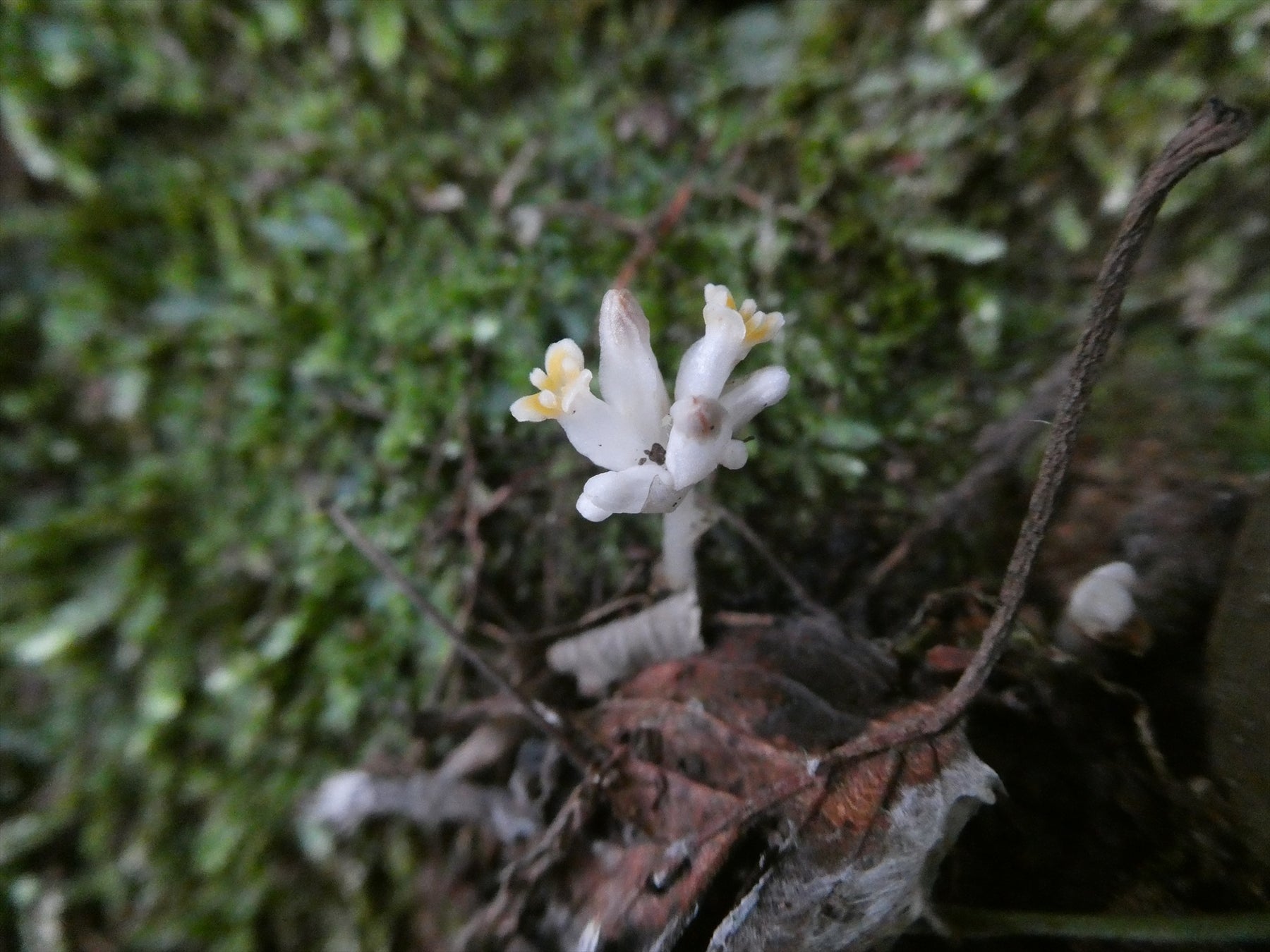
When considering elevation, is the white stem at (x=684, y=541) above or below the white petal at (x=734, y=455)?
below

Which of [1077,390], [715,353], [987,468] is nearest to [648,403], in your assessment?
[715,353]

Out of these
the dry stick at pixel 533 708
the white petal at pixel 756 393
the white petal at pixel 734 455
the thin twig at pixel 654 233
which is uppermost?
the thin twig at pixel 654 233

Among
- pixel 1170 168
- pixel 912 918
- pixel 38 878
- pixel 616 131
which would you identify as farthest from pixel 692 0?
pixel 38 878

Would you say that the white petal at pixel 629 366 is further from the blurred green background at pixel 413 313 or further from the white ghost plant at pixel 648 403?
the blurred green background at pixel 413 313

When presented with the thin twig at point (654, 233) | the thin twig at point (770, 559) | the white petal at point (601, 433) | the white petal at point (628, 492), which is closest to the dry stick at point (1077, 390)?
the thin twig at point (770, 559)

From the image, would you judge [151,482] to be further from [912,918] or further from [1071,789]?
[1071,789]

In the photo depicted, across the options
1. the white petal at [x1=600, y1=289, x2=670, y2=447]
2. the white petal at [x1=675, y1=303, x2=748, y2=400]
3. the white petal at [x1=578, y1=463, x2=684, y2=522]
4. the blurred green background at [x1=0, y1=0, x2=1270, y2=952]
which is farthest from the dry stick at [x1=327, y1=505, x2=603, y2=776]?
the white petal at [x1=675, y1=303, x2=748, y2=400]

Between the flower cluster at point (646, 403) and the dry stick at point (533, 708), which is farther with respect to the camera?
the dry stick at point (533, 708)

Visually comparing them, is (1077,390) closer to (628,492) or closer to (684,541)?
(628,492)
